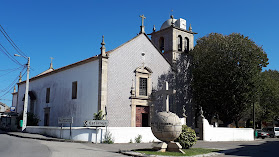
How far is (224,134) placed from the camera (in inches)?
963

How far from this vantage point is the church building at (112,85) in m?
21.5

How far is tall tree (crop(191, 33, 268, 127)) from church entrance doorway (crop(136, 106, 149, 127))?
7188 millimetres

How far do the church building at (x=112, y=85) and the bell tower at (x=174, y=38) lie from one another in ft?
0.41

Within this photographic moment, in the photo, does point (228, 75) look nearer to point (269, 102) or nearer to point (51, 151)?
point (269, 102)

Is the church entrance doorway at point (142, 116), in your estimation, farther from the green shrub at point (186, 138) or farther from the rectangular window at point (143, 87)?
the green shrub at point (186, 138)

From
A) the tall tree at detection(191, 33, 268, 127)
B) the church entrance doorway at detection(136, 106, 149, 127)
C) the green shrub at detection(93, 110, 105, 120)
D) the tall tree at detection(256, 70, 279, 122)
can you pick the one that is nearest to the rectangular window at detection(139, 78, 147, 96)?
the church entrance doorway at detection(136, 106, 149, 127)

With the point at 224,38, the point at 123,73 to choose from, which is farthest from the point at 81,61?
the point at 224,38

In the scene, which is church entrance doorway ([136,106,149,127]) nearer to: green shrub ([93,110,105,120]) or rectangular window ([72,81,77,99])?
green shrub ([93,110,105,120])

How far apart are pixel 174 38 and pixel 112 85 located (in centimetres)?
Answer: 1135

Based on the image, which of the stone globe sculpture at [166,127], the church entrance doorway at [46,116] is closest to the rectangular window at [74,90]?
the church entrance doorway at [46,116]

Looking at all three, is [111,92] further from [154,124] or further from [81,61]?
[154,124]

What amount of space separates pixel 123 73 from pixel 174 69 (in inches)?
279

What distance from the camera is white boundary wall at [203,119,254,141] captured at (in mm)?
22766

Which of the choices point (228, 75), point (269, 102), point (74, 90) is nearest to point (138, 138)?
point (74, 90)
